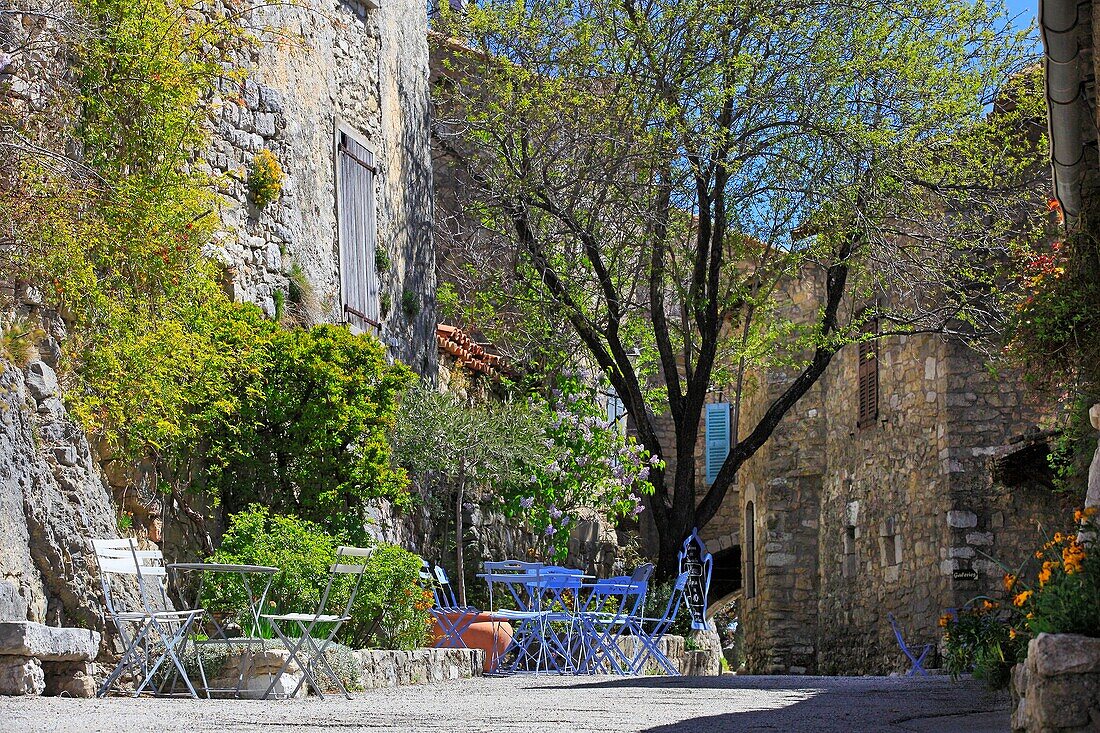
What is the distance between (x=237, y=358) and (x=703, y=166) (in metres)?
6.42


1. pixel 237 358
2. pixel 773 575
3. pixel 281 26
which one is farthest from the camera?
pixel 773 575

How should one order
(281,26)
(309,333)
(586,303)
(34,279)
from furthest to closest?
(586,303)
(281,26)
(309,333)
(34,279)

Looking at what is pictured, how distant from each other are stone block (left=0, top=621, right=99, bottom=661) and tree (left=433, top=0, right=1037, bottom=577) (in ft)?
26.0

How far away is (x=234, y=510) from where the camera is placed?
9367mm

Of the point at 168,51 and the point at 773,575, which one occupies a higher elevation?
the point at 168,51

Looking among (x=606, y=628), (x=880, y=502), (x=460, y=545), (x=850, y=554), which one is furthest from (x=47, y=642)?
(x=850, y=554)

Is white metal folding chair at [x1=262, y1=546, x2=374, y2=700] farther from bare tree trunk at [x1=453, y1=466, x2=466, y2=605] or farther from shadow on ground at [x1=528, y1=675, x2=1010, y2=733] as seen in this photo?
bare tree trunk at [x1=453, y1=466, x2=466, y2=605]

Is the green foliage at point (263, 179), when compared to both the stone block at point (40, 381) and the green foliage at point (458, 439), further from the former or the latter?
the stone block at point (40, 381)

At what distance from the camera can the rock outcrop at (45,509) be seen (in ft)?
22.4

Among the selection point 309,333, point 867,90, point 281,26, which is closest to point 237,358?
point 309,333

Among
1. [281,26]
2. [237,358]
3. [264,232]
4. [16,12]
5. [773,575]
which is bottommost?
[773,575]

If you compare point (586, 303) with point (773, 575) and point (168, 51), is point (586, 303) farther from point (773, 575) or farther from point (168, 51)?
point (168, 51)

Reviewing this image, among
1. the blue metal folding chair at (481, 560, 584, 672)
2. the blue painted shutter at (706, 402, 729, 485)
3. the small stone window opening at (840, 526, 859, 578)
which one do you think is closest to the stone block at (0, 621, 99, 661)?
the blue metal folding chair at (481, 560, 584, 672)

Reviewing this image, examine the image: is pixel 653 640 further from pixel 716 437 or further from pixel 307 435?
pixel 716 437
